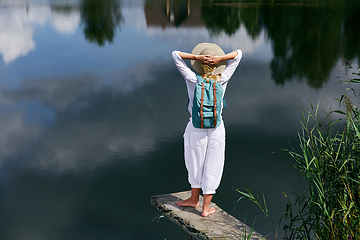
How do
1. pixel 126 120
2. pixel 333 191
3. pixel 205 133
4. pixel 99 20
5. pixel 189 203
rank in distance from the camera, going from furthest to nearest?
pixel 99 20
pixel 126 120
pixel 189 203
pixel 205 133
pixel 333 191

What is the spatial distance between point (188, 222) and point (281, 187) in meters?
3.22

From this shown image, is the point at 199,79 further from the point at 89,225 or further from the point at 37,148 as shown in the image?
the point at 37,148

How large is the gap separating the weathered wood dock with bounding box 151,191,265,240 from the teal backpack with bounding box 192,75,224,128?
29.7 inches

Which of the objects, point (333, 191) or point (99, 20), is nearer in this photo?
point (333, 191)

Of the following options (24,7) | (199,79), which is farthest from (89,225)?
(24,7)

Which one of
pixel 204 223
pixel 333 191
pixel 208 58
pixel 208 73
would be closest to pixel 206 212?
pixel 204 223

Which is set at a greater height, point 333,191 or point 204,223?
point 333,191

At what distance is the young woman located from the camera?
10.8ft

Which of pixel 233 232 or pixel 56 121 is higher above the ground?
pixel 233 232

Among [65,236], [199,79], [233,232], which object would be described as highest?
[199,79]

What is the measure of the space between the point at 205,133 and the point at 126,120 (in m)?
5.63

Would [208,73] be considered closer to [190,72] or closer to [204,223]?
[190,72]

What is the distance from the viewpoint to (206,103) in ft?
10.6

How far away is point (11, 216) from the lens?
5.40 m
